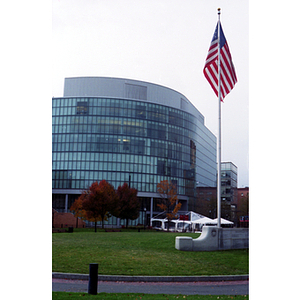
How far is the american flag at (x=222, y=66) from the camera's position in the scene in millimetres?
14742

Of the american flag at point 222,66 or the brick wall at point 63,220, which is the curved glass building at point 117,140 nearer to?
the brick wall at point 63,220

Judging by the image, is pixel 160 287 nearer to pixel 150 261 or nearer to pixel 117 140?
pixel 150 261

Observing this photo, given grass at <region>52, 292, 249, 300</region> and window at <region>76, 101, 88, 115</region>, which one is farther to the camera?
window at <region>76, 101, 88, 115</region>

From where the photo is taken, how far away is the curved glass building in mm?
A: 66562

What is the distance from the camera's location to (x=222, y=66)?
48.5 feet

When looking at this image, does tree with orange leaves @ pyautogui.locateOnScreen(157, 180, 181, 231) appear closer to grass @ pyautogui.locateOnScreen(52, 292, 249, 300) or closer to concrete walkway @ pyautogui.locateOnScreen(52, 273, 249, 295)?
concrete walkway @ pyautogui.locateOnScreen(52, 273, 249, 295)

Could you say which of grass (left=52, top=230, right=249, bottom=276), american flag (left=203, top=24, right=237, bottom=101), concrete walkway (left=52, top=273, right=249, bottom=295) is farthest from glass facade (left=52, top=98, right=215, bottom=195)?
concrete walkway (left=52, top=273, right=249, bottom=295)

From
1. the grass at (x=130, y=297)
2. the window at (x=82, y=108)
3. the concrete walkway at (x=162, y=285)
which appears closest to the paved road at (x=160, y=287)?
the concrete walkway at (x=162, y=285)

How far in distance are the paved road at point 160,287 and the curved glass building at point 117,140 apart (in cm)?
5486

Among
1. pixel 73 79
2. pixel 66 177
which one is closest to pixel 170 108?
pixel 73 79

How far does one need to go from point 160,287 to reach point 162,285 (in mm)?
287

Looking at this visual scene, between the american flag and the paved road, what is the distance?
8.60 metres
